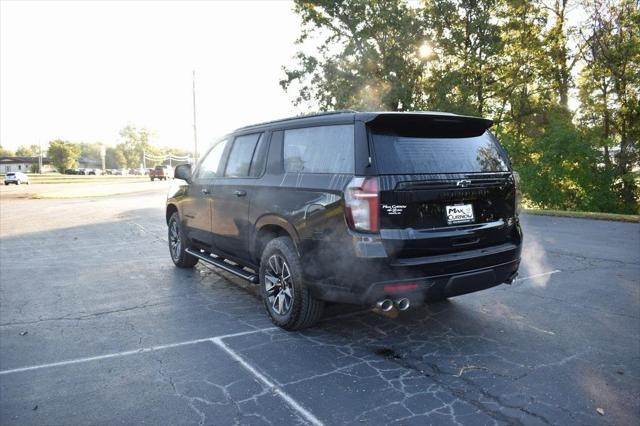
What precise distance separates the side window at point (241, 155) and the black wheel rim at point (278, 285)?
118cm

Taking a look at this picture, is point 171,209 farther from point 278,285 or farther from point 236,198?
point 278,285

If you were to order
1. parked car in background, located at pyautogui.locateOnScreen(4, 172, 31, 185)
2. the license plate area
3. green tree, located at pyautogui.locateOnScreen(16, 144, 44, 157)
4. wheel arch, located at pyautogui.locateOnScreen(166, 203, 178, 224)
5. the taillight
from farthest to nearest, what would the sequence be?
green tree, located at pyautogui.locateOnScreen(16, 144, 44, 157) → parked car in background, located at pyautogui.locateOnScreen(4, 172, 31, 185) → wheel arch, located at pyautogui.locateOnScreen(166, 203, 178, 224) → the license plate area → the taillight

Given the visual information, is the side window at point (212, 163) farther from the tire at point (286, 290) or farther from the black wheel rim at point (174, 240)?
the tire at point (286, 290)

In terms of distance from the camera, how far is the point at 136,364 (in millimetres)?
3758

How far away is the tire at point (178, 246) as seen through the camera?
22.7ft

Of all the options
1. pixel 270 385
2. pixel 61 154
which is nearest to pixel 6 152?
pixel 61 154

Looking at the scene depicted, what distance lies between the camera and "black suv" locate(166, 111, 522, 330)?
3.55 meters

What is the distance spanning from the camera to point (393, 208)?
3549 millimetres

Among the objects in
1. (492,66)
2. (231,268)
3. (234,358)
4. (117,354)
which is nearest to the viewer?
(234,358)

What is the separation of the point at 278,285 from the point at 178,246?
3202 mm

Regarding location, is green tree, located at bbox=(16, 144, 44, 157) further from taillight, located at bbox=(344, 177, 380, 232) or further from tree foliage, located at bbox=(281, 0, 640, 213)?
taillight, located at bbox=(344, 177, 380, 232)

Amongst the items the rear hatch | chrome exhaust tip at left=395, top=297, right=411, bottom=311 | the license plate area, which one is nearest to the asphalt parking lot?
chrome exhaust tip at left=395, top=297, right=411, bottom=311

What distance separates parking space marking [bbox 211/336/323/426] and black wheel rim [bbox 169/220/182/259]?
319 centimetres

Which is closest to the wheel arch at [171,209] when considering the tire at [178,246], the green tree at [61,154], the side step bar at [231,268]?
the tire at [178,246]
